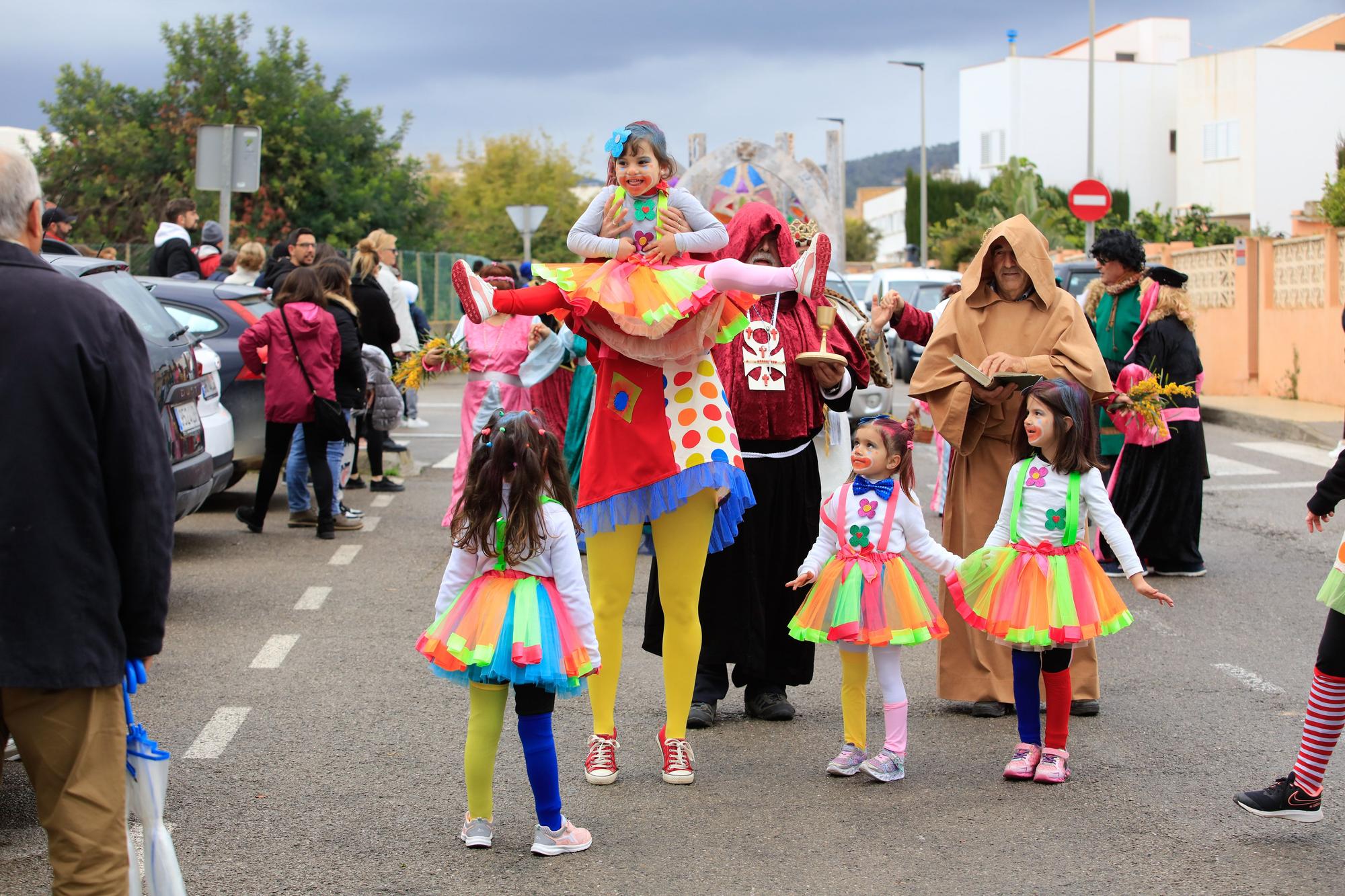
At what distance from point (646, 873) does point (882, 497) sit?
1647 millimetres

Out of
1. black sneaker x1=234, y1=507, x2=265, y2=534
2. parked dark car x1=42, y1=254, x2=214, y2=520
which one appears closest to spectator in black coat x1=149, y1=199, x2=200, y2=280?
black sneaker x1=234, y1=507, x2=265, y2=534

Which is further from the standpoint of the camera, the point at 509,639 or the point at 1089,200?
the point at 1089,200

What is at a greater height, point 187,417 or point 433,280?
point 433,280

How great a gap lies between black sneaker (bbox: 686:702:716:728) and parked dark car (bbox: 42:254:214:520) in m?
3.49

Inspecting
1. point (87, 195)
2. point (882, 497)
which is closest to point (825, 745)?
point (882, 497)

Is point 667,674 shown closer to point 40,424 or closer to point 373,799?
point 373,799

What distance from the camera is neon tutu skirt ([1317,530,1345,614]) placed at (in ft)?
Answer: 14.2

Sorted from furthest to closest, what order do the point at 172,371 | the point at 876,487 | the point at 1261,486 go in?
the point at 1261,486 → the point at 172,371 → the point at 876,487

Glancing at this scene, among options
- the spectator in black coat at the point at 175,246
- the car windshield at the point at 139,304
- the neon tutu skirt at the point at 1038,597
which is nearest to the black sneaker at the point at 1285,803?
the neon tutu skirt at the point at 1038,597

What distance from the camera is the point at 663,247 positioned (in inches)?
197

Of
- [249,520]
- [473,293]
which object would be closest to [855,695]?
[473,293]

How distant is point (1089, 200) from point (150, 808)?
22944 mm

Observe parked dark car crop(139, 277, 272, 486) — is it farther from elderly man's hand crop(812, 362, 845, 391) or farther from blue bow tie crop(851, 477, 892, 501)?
blue bow tie crop(851, 477, 892, 501)

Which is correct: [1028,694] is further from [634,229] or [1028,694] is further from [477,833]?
[634,229]
